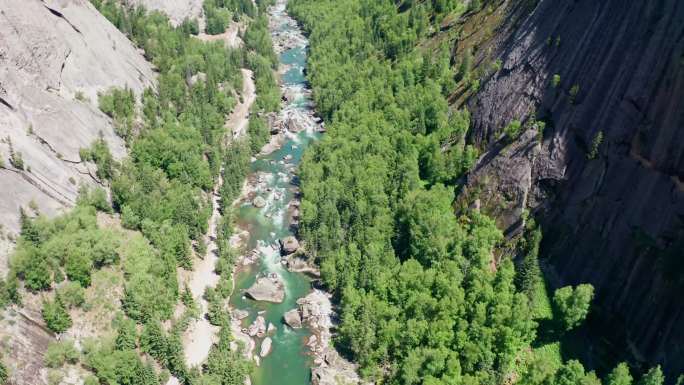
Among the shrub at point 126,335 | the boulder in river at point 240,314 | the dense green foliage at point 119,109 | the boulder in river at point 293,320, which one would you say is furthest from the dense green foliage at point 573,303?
the dense green foliage at point 119,109

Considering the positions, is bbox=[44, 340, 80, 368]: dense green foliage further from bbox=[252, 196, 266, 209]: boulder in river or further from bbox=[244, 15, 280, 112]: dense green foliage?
bbox=[244, 15, 280, 112]: dense green foliage

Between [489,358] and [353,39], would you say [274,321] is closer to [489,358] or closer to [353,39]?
[489,358]

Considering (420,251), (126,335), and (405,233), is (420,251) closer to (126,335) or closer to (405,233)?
(405,233)

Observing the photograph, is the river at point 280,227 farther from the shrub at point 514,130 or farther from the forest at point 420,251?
the shrub at point 514,130

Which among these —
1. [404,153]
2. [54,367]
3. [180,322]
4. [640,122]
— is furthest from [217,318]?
[640,122]

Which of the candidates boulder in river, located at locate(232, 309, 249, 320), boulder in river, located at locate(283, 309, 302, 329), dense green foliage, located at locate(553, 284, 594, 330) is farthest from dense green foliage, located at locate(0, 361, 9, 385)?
dense green foliage, located at locate(553, 284, 594, 330)

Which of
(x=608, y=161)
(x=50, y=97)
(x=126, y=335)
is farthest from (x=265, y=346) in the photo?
(x=50, y=97)

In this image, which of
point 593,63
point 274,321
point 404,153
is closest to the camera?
point 593,63
